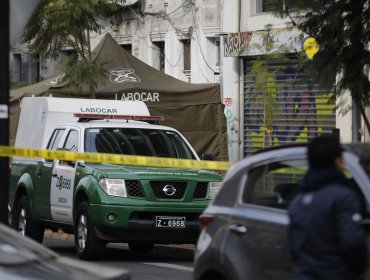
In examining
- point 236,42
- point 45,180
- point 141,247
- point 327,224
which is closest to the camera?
point 327,224

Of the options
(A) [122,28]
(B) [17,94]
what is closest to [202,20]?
(A) [122,28]

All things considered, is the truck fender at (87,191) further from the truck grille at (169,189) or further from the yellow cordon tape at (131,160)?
the truck grille at (169,189)

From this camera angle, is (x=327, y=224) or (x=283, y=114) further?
(x=283, y=114)

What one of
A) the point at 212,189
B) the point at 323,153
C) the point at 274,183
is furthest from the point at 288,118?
the point at 323,153

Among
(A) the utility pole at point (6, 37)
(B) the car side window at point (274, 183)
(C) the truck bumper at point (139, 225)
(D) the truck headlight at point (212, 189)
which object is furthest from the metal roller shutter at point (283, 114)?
(B) the car side window at point (274, 183)

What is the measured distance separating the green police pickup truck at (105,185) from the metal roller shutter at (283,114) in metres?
5.79

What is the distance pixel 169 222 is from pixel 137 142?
1.94m

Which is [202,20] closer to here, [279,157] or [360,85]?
[360,85]

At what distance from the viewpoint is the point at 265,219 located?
302 inches

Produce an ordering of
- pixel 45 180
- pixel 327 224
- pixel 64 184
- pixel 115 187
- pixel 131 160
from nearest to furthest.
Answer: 1. pixel 327 224
2. pixel 131 160
3. pixel 115 187
4. pixel 64 184
5. pixel 45 180

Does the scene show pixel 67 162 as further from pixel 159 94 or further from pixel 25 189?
pixel 159 94

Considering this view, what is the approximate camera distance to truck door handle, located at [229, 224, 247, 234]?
7.83 metres

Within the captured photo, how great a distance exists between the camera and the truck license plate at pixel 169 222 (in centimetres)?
1459

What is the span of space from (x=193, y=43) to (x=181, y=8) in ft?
3.61
